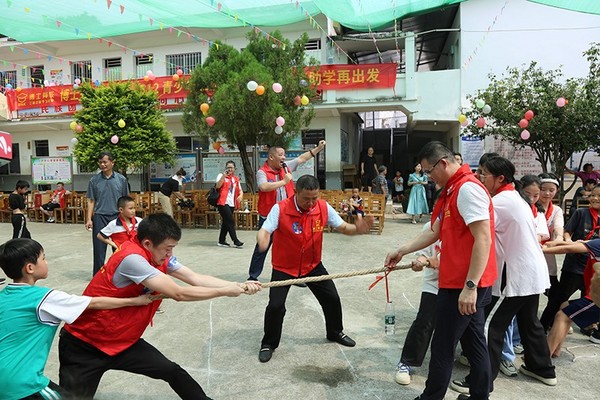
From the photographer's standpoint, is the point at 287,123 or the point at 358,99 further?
the point at 358,99

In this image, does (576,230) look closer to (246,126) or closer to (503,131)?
(503,131)

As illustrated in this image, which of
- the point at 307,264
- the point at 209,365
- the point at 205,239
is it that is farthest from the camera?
the point at 205,239

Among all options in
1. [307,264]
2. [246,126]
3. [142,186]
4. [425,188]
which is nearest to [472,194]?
[307,264]

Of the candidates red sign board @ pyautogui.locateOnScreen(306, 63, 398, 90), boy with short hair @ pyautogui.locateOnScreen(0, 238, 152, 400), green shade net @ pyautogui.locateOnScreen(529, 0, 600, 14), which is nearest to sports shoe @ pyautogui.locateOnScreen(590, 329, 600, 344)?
boy with short hair @ pyautogui.locateOnScreen(0, 238, 152, 400)

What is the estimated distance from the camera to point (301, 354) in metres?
3.46

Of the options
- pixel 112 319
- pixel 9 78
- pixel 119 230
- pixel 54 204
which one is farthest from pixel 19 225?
pixel 9 78

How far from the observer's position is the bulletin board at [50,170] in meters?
15.5

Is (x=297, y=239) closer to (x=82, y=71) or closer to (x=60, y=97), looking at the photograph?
(x=60, y=97)

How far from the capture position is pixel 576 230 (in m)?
3.79

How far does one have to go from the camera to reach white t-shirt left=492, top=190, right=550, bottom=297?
2.83 meters

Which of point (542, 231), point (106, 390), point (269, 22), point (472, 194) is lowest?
point (106, 390)

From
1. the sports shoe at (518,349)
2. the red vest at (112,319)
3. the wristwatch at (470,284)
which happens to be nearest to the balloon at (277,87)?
the sports shoe at (518,349)

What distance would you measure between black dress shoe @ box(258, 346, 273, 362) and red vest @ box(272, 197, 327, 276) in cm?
62

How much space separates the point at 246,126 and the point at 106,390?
8443 mm
